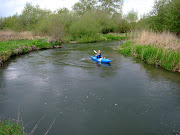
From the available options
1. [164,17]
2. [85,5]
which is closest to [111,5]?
[85,5]

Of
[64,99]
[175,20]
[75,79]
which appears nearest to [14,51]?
[75,79]

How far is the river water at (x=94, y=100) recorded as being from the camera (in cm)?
463

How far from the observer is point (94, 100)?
19.9 feet

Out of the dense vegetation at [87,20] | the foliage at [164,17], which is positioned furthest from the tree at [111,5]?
the foliage at [164,17]

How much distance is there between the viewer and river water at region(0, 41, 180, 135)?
4633 millimetres

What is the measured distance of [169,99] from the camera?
6121 millimetres

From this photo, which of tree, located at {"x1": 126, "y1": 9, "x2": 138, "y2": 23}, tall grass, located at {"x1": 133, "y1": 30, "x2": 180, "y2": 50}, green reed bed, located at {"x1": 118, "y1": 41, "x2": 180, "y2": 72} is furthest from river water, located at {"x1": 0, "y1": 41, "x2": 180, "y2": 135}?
tree, located at {"x1": 126, "y1": 9, "x2": 138, "y2": 23}

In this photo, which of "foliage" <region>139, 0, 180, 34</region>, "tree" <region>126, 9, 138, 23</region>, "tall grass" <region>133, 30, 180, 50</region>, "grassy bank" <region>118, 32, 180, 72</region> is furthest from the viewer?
"tree" <region>126, 9, 138, 23</region>

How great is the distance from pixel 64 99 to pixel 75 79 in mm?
2332

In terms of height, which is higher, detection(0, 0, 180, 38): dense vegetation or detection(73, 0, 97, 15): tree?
detection(73, 0, 97, 15): tree

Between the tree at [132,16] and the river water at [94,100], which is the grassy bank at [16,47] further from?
the tree at [132,16]

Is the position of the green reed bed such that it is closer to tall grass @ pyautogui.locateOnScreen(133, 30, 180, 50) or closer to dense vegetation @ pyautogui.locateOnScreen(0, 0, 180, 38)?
tall grass @ pyautogui.locateOnScreen(133, 30, 180, 50)

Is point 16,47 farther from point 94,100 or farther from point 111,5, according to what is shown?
point 111,5

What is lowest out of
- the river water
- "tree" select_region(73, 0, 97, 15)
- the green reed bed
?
the river water
